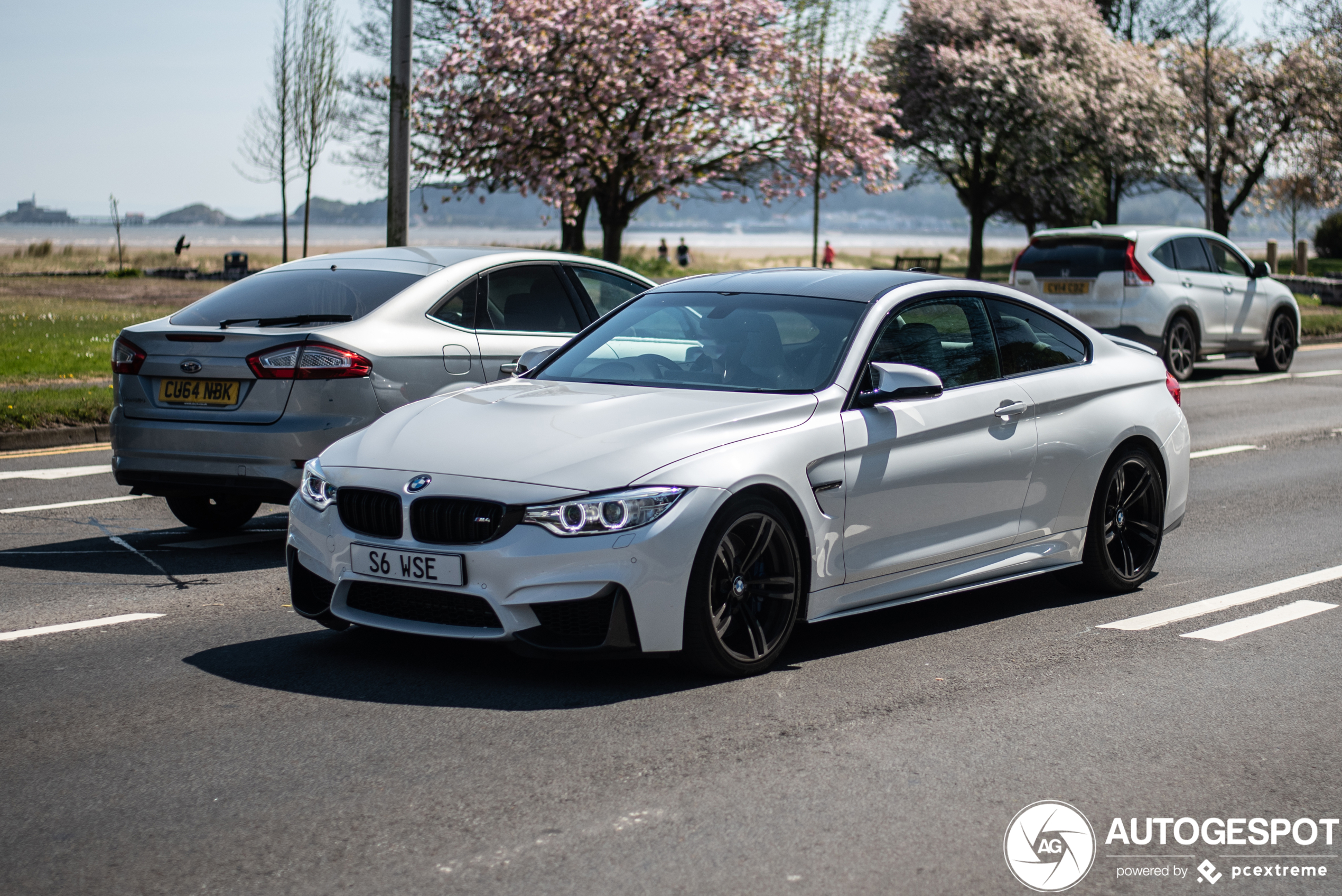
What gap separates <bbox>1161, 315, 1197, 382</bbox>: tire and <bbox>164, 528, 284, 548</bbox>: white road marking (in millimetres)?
12934

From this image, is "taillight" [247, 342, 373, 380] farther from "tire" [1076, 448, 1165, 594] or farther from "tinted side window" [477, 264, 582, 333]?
"tire" [1076, 448, 1165, 594]

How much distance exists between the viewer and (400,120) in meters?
16.8

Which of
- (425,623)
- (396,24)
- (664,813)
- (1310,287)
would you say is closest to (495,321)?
(425,623)

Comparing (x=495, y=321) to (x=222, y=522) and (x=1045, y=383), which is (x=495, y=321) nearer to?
(x=222, y=522)

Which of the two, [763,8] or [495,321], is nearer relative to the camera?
[495,321]

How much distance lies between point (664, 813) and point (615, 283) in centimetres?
589

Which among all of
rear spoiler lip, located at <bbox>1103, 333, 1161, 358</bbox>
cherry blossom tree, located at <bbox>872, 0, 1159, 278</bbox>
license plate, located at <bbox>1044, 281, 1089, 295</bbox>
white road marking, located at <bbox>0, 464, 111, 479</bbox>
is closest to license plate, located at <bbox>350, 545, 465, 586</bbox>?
rear spoiler lip, located at <bbox>1103, 333, 1161, 358</bbox>

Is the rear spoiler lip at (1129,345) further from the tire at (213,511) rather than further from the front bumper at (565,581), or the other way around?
the tire at (213,511)

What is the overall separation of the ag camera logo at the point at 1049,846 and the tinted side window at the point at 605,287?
5.62 metres

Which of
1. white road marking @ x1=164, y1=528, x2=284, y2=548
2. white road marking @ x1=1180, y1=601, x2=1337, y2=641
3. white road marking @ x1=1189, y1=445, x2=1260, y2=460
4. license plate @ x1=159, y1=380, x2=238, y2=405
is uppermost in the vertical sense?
license plate @ x1=159, y1=380, x2=238, y2=405

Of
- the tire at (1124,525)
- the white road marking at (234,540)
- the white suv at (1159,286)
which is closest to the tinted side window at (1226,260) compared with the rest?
the white suv at (1159,286)

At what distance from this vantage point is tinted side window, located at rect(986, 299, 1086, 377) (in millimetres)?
6887

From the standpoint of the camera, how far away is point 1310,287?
35469 mm

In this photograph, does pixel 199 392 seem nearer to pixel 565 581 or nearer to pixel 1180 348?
pixel 565 581
